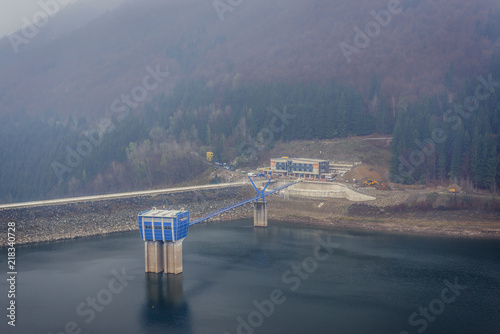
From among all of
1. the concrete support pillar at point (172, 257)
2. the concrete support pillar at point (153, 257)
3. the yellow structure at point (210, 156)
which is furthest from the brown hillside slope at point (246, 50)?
the concrete support pillar at point (153, 257)

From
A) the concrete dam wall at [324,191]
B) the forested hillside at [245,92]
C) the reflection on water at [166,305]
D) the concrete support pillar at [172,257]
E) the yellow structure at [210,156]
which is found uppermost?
the forested hillside at [245,92]

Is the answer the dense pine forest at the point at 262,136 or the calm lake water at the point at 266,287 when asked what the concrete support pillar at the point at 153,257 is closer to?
the calm lake water at the point at 266,287

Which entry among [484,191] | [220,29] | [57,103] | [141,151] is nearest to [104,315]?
[484,191]

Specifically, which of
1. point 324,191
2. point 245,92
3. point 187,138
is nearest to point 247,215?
→ point 324,191

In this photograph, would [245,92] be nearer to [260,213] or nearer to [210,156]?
[210,156]

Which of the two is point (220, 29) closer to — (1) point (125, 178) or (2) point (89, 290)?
(1) point (125, 178)

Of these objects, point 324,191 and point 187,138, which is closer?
point 324,191

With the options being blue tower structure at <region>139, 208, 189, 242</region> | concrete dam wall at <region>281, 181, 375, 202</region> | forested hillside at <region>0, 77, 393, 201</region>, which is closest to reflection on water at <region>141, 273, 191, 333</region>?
blue tower structure at <region>139, 208, 189, 242</region>
